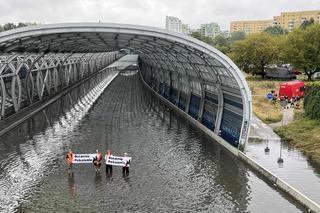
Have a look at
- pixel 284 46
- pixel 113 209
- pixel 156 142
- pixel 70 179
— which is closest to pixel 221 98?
pixel 156 142

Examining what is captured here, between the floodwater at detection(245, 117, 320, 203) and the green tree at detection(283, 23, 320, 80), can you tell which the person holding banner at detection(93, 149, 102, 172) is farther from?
the green tree at detection(283, 23, 320, 80)

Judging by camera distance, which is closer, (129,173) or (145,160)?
(129,173)

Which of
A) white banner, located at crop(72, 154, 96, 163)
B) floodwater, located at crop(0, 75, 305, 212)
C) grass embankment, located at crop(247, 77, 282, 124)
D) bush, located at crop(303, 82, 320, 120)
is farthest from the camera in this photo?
grass embankment, located at crop(247, 77, 282, 124)

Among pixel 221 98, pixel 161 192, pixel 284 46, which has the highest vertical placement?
pixel 284 46

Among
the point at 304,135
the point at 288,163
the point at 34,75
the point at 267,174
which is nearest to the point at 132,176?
the point at 267,174

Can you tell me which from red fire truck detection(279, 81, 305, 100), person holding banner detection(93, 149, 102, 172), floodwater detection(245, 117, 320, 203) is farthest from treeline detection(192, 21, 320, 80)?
person holding banner detection(93, 149, 102, 172)

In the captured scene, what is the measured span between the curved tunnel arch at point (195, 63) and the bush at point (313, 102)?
7.91m

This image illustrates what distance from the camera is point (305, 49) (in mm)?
61625

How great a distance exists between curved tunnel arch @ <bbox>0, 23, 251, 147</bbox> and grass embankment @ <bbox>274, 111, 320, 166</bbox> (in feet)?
14.9

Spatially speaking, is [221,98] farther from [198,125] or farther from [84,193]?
[84,193]

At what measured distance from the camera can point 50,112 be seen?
4106 centimetres

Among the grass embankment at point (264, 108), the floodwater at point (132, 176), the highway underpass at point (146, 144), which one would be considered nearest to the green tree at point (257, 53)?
the grass embankment at point (264, 108)

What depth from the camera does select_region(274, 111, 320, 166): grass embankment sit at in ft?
85.1

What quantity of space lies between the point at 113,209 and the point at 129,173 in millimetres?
4845
